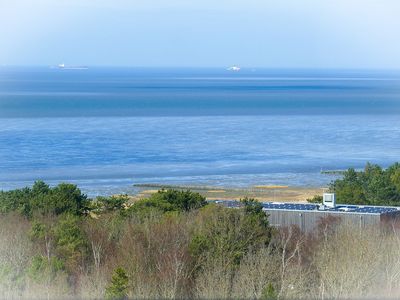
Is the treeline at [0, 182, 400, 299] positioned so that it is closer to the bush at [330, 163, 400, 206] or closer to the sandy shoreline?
the bush at [330, 163, 400, 206]

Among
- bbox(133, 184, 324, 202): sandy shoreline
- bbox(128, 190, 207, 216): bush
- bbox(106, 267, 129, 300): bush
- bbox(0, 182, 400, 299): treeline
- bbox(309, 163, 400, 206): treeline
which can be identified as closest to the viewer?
bbox(106, 267, 129, 300): bush

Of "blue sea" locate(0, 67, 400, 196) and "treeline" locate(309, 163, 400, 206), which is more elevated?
"blue sea" locate(0, 67, 400, 196)

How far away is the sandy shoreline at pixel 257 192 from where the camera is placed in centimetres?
2931

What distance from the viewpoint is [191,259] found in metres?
13.8

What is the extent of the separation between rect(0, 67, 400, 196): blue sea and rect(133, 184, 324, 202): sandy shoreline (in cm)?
94

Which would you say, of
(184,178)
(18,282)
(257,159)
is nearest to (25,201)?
(18,282)

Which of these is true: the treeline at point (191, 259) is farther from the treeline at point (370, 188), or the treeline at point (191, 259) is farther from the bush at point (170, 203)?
the treeline at point (370, 188)

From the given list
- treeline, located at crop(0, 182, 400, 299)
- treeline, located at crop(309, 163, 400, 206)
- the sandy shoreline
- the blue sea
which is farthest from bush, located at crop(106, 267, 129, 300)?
the blue sea

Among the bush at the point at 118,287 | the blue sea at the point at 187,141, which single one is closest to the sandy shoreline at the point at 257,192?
the blue sea at the point at 187,141

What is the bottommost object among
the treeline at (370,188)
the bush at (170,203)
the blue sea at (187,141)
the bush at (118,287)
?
the bush at (118,287)

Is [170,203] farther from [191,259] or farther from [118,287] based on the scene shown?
[118,287]

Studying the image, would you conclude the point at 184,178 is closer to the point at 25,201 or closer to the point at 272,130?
the point at 25,201

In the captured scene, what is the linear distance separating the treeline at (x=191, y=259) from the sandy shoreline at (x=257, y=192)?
36.9 feet

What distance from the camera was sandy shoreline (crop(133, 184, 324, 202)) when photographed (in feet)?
96.2
